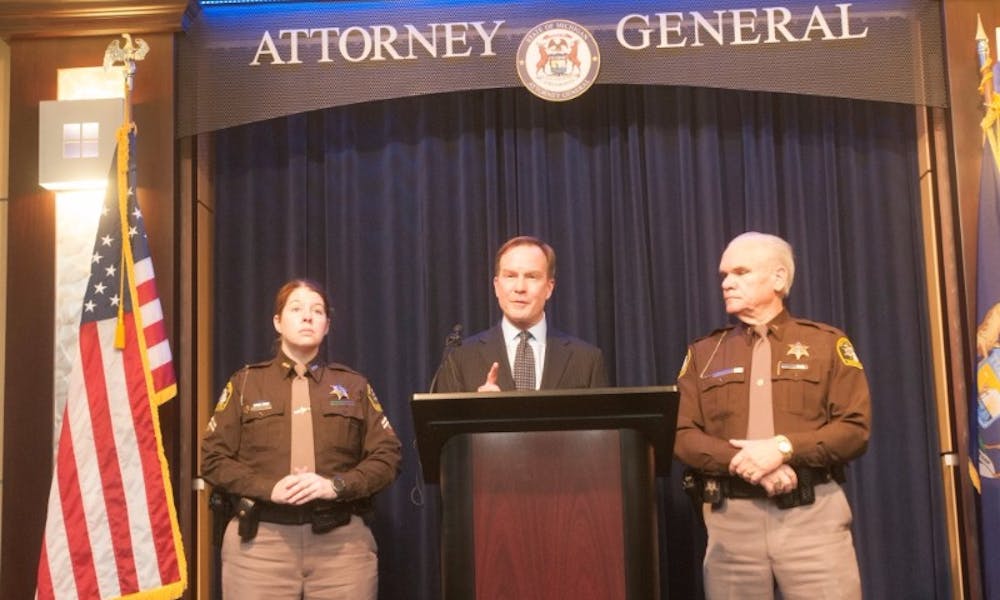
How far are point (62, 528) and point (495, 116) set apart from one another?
97.8 inches

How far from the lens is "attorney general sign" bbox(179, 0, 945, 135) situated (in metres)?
4.66

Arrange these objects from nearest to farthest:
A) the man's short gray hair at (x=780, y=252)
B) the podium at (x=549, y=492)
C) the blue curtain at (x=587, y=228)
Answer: the podium at (x=549, y=492) → the man's short gray hair at (x=780, y=252) → the blue curtain at (x=587, y=228)

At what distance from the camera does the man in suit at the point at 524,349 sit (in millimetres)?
4074

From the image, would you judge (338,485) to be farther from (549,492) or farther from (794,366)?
(794,366)

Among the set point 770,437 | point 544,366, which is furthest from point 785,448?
point 544,366

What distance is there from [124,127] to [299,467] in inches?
61.3

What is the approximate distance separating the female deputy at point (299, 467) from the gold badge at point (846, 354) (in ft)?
4.99

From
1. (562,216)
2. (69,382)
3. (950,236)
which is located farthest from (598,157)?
(69,382)

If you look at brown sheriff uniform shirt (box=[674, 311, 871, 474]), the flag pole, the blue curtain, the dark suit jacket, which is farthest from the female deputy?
brown sheriff uniform shirt (box=[674, 311, 871, 474])

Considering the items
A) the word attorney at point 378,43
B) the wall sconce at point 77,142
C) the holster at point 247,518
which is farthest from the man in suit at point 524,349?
the wall sconce at point 77,142

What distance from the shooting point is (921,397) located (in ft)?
16.1

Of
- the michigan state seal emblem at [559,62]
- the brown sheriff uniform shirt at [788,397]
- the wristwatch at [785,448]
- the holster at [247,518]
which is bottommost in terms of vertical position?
the holster at [247,518]

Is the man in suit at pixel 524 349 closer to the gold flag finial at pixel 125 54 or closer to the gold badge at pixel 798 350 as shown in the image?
the gold badge at pixel 798 350

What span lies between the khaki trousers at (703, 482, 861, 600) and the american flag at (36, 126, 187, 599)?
193 cm
